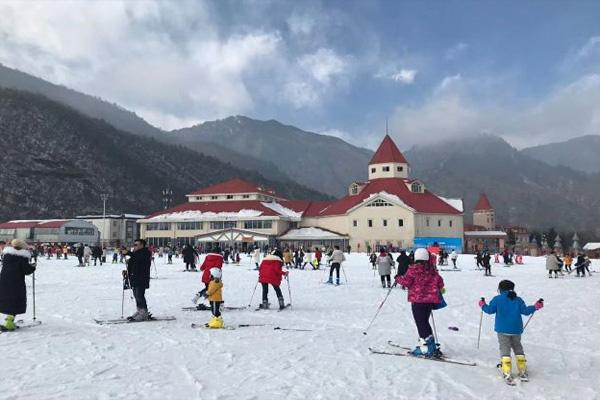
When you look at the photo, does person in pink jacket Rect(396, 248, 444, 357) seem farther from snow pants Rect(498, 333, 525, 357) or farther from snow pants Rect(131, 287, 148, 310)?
snow pants Rect(131, 287, 148, 310)

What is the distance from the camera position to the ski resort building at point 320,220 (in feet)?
235

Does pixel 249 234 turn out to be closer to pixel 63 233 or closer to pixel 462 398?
pixel 63 233

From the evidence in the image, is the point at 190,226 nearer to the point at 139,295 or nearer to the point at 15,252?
the point at 139,295

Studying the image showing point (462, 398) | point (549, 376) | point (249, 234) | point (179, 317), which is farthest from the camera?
point (249, 234)

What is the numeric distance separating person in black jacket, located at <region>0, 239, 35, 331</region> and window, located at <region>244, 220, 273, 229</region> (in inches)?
2524

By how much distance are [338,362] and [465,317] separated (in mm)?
5613

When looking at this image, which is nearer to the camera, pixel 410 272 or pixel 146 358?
pixel 146 358

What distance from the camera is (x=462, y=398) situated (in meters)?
5.92

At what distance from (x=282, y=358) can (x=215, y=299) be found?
3147 mm

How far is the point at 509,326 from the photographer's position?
6832 millimetres

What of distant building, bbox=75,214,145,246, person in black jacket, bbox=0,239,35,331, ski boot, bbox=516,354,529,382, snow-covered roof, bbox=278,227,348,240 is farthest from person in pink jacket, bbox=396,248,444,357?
distant building, bbox=75,214,145,246

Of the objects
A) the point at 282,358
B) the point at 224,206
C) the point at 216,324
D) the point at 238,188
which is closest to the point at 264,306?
the point at 216,324

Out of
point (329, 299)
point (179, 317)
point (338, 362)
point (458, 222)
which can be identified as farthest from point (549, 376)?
point (458, 222)

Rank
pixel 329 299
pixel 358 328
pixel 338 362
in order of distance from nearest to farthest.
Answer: pixel 338 362 < pixel 358 328 < pixel 329 299
